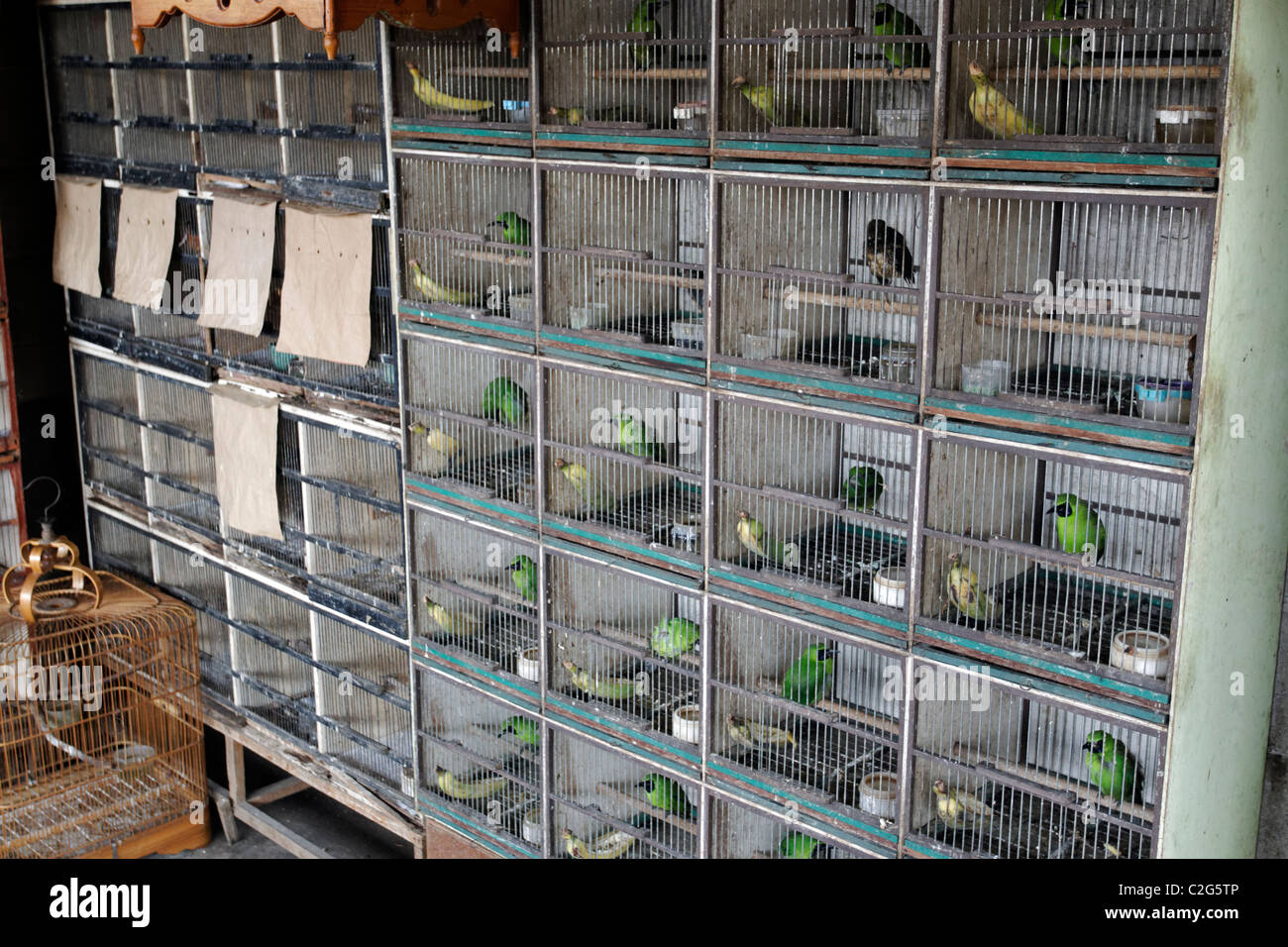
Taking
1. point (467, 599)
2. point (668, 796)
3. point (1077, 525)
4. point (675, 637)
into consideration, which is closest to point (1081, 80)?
point (1077, 525)

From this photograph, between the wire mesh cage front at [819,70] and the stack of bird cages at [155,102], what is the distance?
8.87 feet

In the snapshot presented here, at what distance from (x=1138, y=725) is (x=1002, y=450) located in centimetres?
67

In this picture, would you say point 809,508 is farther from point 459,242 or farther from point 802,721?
point 459,242

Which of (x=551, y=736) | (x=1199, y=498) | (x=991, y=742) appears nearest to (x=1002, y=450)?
(x=1199, y=498)

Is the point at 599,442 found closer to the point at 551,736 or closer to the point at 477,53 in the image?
the point at 551,736

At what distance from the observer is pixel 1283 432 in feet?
9.85

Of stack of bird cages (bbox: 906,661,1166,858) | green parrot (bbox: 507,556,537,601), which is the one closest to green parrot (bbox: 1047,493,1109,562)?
stack of bird cages (bbox: 906,661,1166,858)

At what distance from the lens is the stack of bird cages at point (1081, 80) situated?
9.02 ft

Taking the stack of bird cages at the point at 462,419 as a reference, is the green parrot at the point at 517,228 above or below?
above

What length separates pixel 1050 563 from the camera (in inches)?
119

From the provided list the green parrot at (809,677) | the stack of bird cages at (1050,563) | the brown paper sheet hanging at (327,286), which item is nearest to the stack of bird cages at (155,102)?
the brown paper sheet hanging at (327,286)

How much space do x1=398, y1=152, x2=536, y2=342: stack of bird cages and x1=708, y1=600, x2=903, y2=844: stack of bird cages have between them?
4.20 ft

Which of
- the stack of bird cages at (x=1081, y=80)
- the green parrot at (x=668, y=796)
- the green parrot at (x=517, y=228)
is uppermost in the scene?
the stack of bird cages at (x=1081, y=80)

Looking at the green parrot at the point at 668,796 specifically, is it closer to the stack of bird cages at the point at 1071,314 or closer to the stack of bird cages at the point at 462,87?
the stack of bird cages at the point at 1071,314
